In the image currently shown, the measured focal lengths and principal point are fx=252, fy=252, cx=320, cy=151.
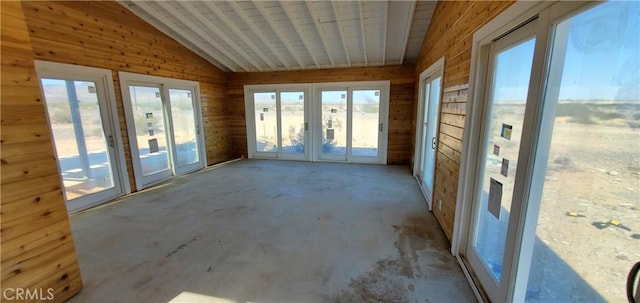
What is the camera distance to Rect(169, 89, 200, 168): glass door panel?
17.4ft

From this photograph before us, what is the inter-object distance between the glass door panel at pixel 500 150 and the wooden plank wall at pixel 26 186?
10.5 feet

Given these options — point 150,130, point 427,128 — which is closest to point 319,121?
point 427,128

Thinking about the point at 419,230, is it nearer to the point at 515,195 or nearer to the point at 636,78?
the point at 515,195

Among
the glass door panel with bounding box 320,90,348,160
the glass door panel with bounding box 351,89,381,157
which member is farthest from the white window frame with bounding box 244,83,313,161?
the glass door panel with bounding box 351,89,381,157

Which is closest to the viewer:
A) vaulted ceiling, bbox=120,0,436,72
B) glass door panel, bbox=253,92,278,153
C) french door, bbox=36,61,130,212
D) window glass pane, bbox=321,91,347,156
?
french door, bbox=36,61,130,212

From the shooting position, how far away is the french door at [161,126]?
4383 mm

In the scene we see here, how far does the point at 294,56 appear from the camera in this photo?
17.6ft

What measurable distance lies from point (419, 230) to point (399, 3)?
2947 millimetres

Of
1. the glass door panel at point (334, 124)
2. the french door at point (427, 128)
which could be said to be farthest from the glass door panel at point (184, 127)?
the french door at point (427, 128)

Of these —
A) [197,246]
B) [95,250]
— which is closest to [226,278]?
[197,246]

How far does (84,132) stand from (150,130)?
113 cm

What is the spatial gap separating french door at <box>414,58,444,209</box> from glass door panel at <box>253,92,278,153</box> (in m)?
3.65

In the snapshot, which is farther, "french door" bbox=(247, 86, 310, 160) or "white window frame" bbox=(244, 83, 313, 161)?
"french door" bbox=(247, 86, 310, 160)

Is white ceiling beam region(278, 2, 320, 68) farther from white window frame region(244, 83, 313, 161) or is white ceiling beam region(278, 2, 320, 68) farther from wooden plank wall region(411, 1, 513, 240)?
wooden plank wall region(411, 1, 513, 240)
